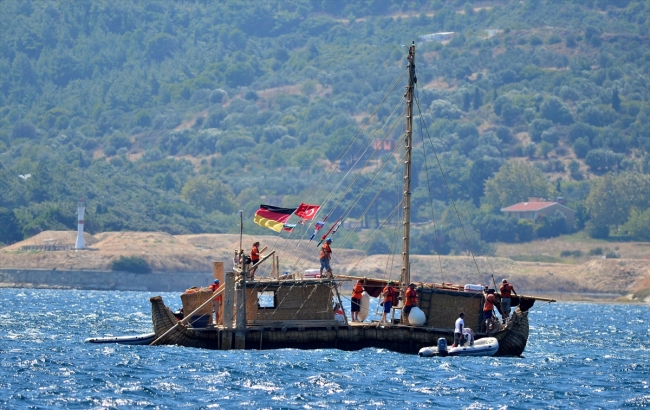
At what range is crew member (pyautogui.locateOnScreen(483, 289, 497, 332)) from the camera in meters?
59.5

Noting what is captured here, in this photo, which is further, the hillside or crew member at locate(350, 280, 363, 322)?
the hillside

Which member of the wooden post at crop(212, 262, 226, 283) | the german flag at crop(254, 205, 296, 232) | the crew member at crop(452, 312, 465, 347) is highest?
the german flag at crop(254, 205, 296, 232)

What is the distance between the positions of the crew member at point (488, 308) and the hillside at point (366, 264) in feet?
380

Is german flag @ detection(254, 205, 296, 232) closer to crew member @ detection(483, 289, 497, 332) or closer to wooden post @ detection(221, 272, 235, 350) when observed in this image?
wooden post @ detection(221, 272, 235, 350)

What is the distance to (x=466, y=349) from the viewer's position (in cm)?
5772

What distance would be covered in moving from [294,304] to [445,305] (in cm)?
627

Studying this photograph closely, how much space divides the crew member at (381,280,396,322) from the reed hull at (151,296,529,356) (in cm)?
81

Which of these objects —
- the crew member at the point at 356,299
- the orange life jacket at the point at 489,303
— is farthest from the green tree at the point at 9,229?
the orange life jacket at the point at 489,303

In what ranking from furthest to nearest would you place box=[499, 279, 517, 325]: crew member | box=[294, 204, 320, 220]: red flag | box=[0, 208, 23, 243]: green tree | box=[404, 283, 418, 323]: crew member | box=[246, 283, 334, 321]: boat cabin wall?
box=[0, 208, 23, 243]: green tree < box=[294, 204, 320, 220]: red flag < box=[499, 279, 517, 325]: crew member < box=[404, 283, 418, 323]: crew member < box=[246, 283, 334, 321]: boat cabin wall

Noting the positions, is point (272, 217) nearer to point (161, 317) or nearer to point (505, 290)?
point (161, 317)

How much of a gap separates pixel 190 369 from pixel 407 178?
15.3 metres

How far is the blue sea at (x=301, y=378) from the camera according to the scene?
44531mm

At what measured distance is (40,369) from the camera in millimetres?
50500

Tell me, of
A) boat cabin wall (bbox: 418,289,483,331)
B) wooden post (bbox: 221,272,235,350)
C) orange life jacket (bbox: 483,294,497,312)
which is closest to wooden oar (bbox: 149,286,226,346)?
wooden post (bbox: 221,272,235,350)
